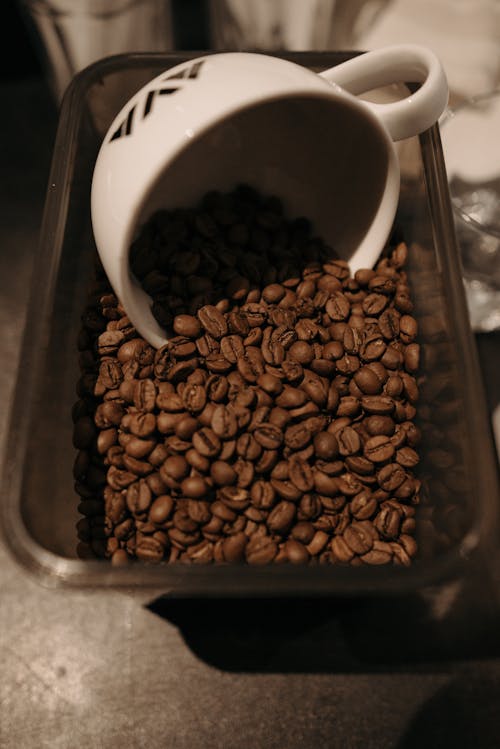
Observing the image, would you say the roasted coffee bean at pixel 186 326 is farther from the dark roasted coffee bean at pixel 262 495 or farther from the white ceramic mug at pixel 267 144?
the dark roasted coffee bean at pixel 262 495

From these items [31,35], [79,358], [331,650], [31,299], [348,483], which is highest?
[31,35]

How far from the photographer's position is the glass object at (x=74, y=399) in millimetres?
600

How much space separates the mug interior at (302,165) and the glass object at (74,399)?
3.2 inches

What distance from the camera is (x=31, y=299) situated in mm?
752

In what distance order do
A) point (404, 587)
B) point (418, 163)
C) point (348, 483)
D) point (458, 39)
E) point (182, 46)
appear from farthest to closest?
point (182, 46)
point (458, 39)
point (418, 163)
point (348, 483)
point (404, 587)

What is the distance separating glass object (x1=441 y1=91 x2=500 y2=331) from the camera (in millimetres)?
1073

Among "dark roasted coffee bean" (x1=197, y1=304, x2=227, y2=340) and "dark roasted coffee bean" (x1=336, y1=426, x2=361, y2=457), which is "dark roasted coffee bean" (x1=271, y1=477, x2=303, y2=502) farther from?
"dark roasted coffee bean" (x1=197, y1=304, x2=227, y2=340)

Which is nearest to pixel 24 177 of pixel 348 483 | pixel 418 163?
pixel 418 163

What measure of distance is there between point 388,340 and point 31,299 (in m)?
0.43

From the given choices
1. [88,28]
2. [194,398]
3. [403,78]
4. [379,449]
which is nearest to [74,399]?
[194,398]

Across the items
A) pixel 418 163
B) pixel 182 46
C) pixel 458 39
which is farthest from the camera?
pixel 182 46

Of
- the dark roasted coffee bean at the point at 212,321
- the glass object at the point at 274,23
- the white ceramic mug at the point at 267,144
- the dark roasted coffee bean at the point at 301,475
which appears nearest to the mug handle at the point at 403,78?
the white ceramic mug at the point at 267,144

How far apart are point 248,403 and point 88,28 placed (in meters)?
0.79

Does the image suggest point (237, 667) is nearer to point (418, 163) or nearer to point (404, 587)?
point (404, 587)
